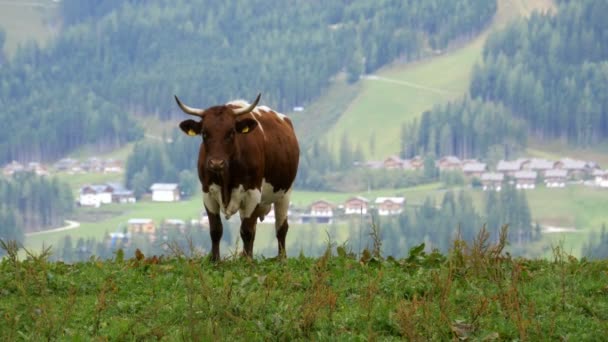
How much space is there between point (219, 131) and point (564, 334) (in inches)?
286

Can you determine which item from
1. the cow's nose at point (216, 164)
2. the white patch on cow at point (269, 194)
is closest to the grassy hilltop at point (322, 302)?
the cow's nose at point (216, 164)

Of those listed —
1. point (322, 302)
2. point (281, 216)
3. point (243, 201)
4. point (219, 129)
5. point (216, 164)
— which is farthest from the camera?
point (281, 216)

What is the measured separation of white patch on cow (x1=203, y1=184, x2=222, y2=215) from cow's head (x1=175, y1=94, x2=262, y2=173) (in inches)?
13.4

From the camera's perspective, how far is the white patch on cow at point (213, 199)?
650 inches

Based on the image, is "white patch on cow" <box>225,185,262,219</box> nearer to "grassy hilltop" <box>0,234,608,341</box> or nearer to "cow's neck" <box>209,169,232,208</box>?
"cow's neck" <box>209,169,232,208</box>

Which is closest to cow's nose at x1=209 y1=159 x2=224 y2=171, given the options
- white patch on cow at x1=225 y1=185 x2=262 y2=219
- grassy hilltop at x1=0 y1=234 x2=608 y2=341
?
white patch on cow at x1=225 y1=185 x2=262 y2=219

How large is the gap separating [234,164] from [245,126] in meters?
0.58

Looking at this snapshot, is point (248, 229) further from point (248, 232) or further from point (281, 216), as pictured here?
point (281, 216)

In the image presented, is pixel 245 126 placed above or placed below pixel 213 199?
above

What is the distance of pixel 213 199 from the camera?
16.6m

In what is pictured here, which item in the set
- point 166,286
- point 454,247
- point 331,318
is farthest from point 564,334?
point 166,286

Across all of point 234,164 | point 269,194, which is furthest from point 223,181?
point 269,194

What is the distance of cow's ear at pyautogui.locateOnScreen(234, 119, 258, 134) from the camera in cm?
1667

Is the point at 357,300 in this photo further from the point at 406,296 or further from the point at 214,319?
the point at 214,319
